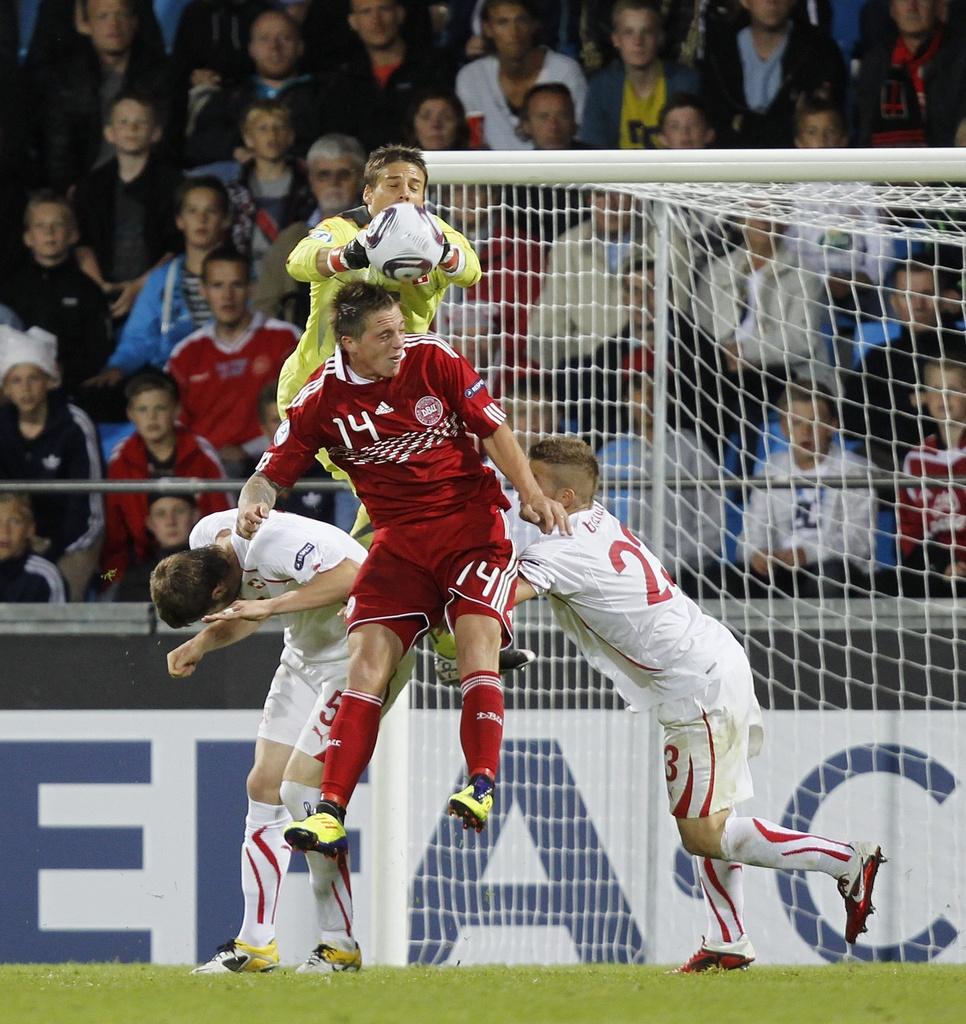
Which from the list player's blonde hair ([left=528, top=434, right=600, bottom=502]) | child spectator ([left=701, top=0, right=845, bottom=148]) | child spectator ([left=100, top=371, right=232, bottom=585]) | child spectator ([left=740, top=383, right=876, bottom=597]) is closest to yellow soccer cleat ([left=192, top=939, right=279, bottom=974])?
player's blonde hair ([left=528, top=434, right=600, bottom=502])

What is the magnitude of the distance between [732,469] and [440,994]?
342 centimetres

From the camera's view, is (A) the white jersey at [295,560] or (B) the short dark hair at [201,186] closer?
(A) the white jersey at [295,560]

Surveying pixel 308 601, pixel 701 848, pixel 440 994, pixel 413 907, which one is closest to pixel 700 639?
pixel 701 848

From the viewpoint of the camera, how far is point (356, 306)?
4887 mm

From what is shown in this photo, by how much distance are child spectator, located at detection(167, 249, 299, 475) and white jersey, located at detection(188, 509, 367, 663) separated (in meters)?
2.19

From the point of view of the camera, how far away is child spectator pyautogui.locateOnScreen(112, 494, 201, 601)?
7562mm

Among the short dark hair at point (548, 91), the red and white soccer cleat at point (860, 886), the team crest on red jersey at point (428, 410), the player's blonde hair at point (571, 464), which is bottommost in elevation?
the red and white soccer cleat at point (860, 886)

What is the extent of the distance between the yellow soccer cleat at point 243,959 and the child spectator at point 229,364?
112 inches

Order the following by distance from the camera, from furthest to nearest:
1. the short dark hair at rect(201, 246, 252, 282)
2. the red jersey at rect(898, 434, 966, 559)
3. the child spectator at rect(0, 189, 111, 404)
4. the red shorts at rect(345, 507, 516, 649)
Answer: the child spectator at rect(0, 189, 111, 404), the short dark hair at rect(201, 246, 252, 282), the red jersey at rect(898, 434, 966, 559), the red shorts at rect(345, 507, 516, 649)

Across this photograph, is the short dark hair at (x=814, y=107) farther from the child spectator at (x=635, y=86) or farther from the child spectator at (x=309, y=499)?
the child spectator at (x=309, y=499)

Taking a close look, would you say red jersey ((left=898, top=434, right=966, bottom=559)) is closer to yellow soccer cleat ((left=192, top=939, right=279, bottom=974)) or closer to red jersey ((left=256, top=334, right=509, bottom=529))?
red jersey ((left=256, top=334, right=509, bottom=529))

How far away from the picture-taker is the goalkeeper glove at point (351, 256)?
4945 mm

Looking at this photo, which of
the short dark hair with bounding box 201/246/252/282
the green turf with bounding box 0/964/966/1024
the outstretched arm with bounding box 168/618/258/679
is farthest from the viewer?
the short dark hair with bounding box 201/246/252/282

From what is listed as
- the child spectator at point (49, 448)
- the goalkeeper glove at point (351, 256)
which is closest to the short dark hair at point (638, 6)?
the child spectator at point (49, 448)
